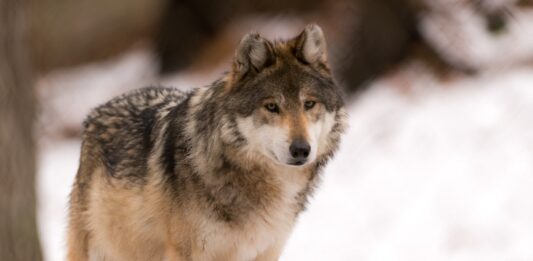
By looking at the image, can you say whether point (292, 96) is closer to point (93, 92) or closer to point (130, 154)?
point (130, 154)

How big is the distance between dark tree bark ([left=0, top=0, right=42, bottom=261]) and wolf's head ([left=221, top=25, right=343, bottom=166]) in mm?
1120

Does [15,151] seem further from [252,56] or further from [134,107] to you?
[252,56]

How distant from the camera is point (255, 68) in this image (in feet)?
15.9

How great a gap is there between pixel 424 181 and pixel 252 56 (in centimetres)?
545

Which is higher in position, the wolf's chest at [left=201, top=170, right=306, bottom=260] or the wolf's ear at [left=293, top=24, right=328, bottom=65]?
the wolf's ear at [left=293, top=24, right=328, bottom=65]

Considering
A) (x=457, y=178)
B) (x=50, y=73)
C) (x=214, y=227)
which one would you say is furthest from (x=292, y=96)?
(x=50, y=73)

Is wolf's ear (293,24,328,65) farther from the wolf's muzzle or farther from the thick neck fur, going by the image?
the wolf's muzzle

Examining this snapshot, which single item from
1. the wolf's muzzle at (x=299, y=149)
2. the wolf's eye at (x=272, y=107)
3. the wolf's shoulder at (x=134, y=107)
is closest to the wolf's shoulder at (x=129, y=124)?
the wolf's shoulder at (x=134, y=107)

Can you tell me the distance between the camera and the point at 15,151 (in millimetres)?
4773

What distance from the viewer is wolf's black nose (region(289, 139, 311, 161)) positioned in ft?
14.7

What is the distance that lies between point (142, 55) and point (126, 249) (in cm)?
958

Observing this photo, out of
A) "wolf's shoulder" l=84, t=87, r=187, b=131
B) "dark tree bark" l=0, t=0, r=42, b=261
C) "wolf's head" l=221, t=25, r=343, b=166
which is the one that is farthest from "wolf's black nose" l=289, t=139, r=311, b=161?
"dark tree bark" l=0, t=0, r=42, b=261

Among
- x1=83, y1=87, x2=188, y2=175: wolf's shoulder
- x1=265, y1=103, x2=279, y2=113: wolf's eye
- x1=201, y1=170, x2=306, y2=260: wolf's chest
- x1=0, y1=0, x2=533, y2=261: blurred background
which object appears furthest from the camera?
x1=0, y1=0, x2=533, y2=261: blurred background

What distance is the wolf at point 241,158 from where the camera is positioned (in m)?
4.70
